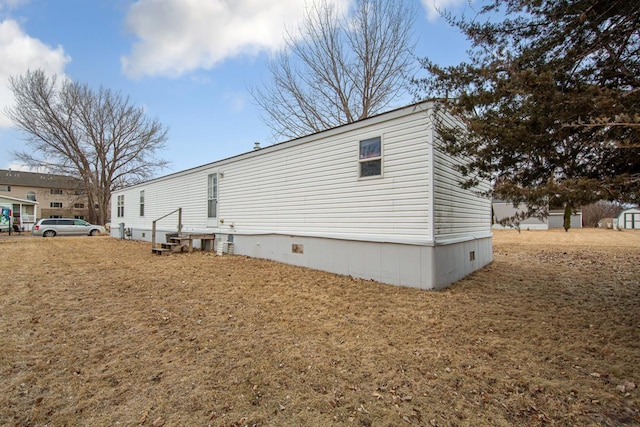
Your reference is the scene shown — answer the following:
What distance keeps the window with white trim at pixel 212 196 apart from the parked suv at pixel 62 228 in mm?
15956

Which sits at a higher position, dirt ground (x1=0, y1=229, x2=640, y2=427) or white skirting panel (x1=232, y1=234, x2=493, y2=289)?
→ white skirting panel (x1=232, y1=234, x2=493, y2=289)

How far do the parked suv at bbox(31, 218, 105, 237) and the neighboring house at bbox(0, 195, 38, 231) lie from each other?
20.7 feet

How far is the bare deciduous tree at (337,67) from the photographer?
14.3m

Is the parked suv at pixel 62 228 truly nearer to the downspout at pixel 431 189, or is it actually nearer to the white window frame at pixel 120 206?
the white window frame at pixel 120 206

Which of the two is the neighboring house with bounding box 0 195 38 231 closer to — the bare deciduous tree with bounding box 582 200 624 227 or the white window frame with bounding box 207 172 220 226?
the white window frame with bounding box 207 172 220 226

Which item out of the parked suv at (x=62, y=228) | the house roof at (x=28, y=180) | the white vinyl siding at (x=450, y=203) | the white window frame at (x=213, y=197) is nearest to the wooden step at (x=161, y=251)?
the white window frame at (x=213, y=197)

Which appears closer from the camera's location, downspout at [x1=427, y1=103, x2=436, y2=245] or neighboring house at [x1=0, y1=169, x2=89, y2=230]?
downspout at [x1=427, y1=103, x2=436, y2=245]

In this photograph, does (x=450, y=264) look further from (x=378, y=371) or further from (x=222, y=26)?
(x=222, y=26)

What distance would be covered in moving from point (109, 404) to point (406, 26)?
53.5 ft

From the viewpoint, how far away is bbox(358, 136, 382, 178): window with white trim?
22.0 feet

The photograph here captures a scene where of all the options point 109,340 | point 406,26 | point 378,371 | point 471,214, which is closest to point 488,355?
point 378,371

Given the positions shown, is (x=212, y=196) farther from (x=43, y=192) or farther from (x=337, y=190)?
(x=43, y=192)

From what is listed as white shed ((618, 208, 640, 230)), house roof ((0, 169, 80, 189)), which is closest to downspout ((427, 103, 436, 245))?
white shed ((618, 208, 640, 230))

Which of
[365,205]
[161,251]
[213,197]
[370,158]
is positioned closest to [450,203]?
[365,205]
